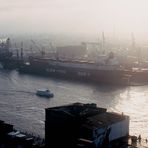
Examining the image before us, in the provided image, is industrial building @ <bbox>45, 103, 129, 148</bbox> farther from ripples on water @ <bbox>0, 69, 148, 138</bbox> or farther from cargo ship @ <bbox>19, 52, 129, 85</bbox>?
cargo ship @ <bbox>19, 52, 129, 85</bbox>

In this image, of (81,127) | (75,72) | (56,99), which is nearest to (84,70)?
(75,72)

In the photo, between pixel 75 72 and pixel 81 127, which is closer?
pixel 81 127

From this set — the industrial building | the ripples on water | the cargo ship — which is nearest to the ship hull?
the cargo ship

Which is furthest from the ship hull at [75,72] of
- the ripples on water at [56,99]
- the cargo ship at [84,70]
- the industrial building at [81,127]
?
the industrial building at [81,127]

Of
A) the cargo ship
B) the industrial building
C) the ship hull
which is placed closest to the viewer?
the industrial building

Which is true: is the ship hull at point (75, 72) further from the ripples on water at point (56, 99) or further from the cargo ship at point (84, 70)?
the ripples on water at point (56, 99)

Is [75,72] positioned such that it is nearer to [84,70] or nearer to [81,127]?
[84,70]

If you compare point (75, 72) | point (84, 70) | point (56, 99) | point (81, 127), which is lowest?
point (56, 99)
